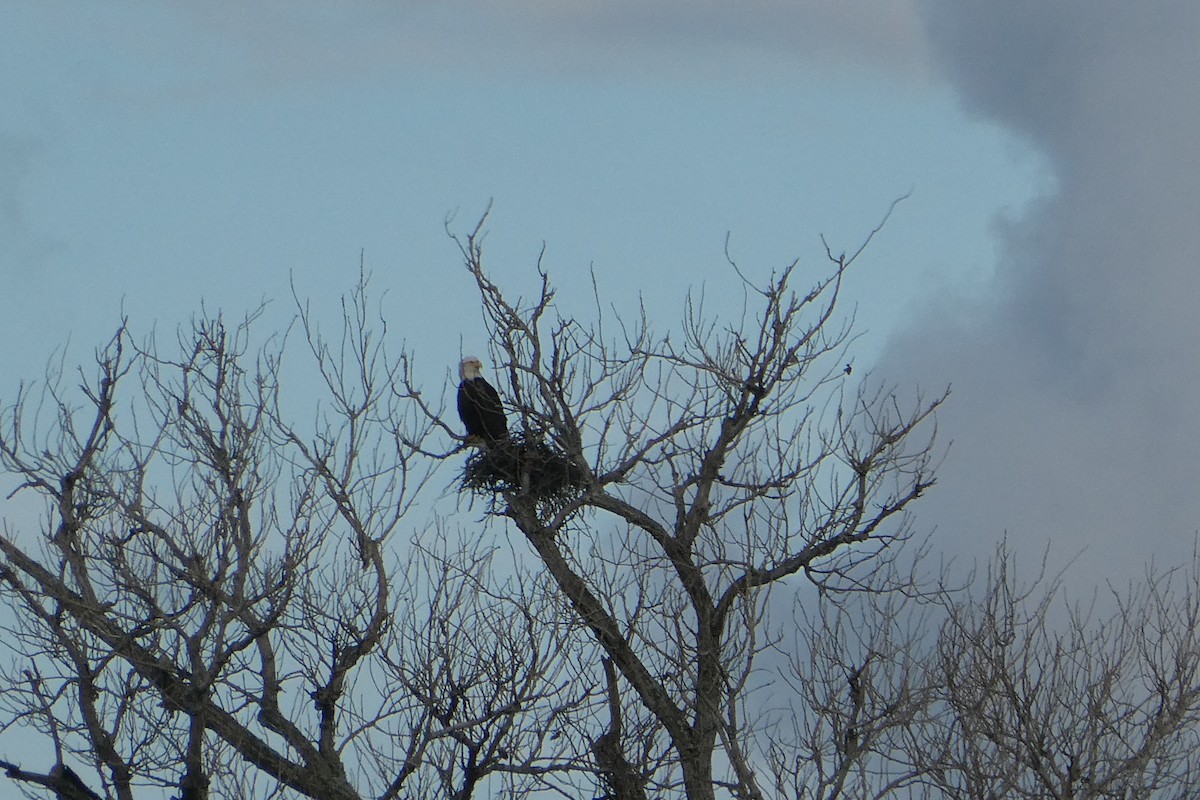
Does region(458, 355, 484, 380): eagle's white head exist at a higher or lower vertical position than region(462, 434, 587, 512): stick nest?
higher

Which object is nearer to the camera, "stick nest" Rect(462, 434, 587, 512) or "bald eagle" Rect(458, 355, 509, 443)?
"stick nest" Rect(462, 434, 587, 512)

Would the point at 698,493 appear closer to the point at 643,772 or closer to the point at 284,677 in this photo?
the point at 643,772

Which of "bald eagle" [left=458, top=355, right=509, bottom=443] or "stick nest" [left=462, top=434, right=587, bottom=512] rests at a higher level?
"bald eagle" [left=458, top=355, right=509, bottom=443]

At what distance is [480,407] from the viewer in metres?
13.1

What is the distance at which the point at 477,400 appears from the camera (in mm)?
13758

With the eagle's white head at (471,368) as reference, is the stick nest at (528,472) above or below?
below

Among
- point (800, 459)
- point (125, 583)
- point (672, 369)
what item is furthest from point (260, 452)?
point (800, 459)

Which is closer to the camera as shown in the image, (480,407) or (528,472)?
(528,472)

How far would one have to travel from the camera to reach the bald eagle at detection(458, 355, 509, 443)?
13.4 meters

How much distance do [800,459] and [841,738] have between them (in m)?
1.86

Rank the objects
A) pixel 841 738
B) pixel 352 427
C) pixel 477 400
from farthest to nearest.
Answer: pixel 477 400 → pixel 352 427 → pixel 841 738

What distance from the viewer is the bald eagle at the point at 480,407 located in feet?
44.0

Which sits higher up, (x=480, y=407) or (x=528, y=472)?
(x=480, y=407)

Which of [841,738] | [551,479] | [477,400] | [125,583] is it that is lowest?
[841,738]
